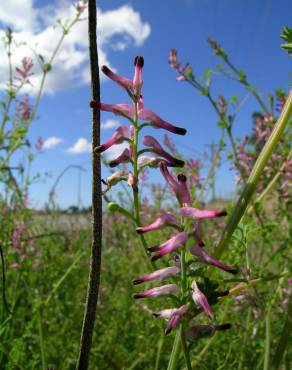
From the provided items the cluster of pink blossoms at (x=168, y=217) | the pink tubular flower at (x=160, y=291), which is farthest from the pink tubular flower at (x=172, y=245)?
the pink tubular flower at (x=160, y=291)

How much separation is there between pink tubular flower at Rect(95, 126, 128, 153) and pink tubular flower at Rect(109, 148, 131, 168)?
0.03 metres

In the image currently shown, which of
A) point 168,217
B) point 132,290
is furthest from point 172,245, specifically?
point 132,290

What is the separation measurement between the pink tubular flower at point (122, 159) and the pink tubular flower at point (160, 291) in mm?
271

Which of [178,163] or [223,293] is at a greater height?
[178,163]

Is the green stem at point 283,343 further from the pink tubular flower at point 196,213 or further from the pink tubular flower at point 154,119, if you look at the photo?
the pink tubular flower at point 154,119

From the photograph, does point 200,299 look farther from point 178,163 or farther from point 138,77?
point 138,77

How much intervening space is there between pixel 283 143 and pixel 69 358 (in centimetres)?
201

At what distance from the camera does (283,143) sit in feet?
10.8

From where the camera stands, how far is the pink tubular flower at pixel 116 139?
0.95 meters

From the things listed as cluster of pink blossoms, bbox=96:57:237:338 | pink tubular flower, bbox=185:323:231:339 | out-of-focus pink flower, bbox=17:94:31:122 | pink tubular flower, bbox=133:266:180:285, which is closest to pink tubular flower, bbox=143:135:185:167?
cluster of pink blossoms, bbox=96:57:237:338

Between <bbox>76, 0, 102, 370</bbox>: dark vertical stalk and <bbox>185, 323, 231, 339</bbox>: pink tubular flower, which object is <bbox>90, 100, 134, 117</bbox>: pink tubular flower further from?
<bbox>185, 323, 231, 339</bbox>: pink tubular flower

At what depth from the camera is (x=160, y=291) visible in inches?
38.8

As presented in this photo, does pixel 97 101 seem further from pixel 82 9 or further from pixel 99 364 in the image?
pixel 82 9

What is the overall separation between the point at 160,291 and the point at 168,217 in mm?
155
